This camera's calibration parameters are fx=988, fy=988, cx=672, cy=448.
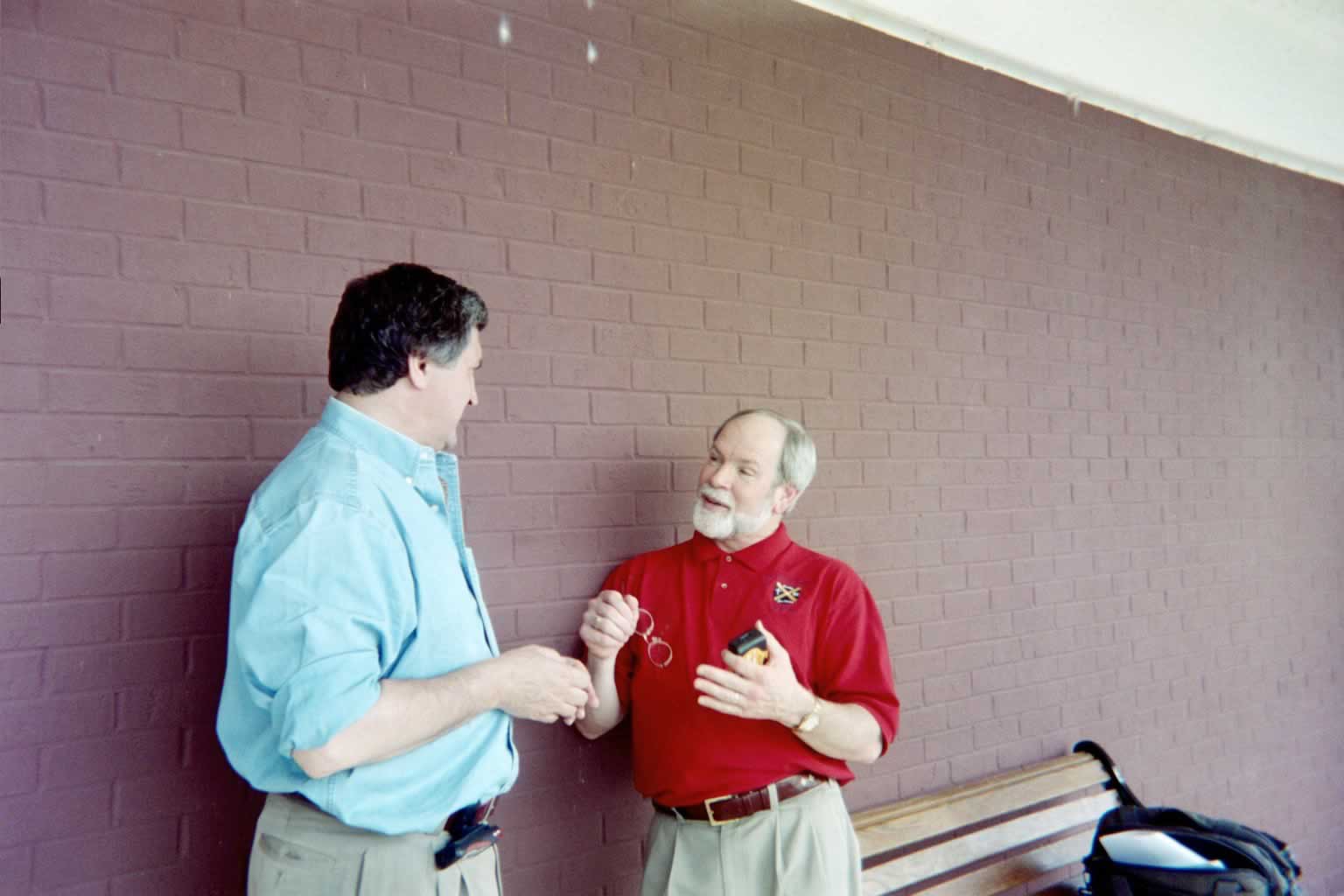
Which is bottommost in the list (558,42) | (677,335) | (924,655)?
(924,655)

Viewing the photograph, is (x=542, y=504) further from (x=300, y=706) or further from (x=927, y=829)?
(x=927, y=829)

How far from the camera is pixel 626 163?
275cm

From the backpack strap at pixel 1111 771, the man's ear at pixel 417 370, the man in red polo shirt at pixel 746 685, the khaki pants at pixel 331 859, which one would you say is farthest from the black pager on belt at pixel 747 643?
the backpack strap at pixel 1111 771

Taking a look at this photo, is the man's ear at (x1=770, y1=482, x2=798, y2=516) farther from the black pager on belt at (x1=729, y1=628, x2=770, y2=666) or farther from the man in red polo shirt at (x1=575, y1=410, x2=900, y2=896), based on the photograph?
the black pager on belt at (x1=729, y1=628, x2=770, y2=666)

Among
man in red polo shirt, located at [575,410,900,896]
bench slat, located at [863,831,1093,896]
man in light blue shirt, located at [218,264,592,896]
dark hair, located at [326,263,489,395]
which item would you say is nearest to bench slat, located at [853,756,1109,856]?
bench slat, located at [863,831,1093,896]

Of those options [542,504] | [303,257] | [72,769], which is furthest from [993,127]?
[72,769]

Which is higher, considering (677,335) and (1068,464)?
(677,335)

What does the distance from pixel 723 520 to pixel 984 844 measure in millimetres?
1594

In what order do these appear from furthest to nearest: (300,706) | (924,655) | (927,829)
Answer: (924,655) < (927,829) < (300,706)

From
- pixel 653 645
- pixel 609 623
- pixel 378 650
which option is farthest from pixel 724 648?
pixel 378 650

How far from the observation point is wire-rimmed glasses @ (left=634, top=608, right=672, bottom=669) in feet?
8.21

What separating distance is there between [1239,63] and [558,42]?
3.63 m

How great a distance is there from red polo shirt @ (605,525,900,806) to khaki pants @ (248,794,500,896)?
2.53ft

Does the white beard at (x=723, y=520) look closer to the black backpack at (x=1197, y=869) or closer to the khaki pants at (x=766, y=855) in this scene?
the khaki pants at (x=766, y=855)
